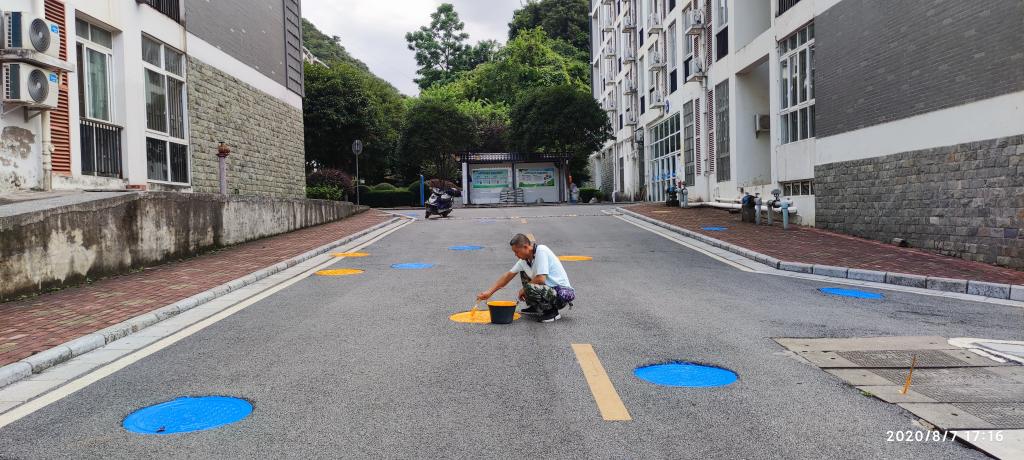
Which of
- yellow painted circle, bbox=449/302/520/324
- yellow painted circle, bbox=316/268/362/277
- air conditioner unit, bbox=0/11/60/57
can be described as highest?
air conditioner unit, bbox=0/11/60/57

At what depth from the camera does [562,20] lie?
251 feet

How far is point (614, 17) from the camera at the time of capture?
170ft

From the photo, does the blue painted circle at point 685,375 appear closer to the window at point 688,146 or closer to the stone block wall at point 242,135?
the stone block wall at point 242,135

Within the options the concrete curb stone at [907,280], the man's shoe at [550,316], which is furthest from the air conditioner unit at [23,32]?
the concrete curb stone at [907,280]

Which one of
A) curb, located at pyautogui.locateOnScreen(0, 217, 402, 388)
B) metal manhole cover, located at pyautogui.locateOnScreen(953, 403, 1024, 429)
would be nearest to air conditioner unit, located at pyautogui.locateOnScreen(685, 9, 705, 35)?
curb, located at pyautogui.locateOnScreen(0, 217, 402, 388)

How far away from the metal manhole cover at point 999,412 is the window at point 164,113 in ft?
51.3

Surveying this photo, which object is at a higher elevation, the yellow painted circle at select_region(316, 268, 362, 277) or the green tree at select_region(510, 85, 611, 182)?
the green tree at select_region(510, 85, 611, 182)

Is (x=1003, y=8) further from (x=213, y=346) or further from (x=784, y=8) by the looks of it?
(x=213, y=346)

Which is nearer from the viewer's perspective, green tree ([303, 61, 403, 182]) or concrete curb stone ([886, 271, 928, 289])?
concrete curb stone ([886, 271, 928, 289])

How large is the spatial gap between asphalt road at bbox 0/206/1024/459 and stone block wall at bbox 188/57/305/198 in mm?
9680

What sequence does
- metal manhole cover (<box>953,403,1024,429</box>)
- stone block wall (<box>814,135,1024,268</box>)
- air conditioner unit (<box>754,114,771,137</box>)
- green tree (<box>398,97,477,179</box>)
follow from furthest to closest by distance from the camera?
green tree (<box>398,97,477,179</box>)
air conditioner unit (<box>754,114,771,137</box>)
stone block wall (<box>814,135,1024,268</box>)
metal manhole cover (<box>953,403,1024,429</box>)

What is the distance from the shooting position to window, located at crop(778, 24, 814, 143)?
18.7m

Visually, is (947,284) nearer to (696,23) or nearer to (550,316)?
(550,316)

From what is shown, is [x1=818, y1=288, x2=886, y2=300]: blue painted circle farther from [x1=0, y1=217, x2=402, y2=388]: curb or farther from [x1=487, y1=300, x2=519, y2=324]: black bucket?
[x1=0, y1=217, x2=402, y2=388]: curb
